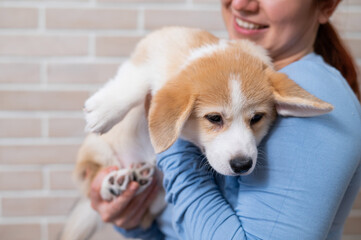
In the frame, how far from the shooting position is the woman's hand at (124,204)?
4.65 feet

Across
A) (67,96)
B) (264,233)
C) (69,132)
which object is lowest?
(69,132)

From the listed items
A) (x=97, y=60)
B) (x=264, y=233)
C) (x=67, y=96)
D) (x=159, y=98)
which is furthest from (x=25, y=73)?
(x=264, y=233)

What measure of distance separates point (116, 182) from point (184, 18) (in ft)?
3.46

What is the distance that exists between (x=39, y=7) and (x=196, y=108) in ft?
4.39

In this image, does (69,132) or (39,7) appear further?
(69,132)

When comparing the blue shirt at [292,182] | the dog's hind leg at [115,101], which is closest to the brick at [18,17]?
the dog's hind leg at [115,101]

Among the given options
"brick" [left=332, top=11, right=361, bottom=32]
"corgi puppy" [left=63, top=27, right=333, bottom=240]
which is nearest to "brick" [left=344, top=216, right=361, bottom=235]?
"brick" [left=332, top=11, right=361, bottom=32]

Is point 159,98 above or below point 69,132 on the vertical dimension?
above

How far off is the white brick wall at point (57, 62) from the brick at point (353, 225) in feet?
3.16

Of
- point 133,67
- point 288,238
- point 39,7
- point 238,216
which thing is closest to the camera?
point 288,238

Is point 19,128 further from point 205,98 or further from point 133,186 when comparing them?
point 205,98

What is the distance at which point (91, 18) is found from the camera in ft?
6.68

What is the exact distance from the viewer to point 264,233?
38.4 inches

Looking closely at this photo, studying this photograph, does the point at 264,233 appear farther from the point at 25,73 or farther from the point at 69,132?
the point at 25,73
